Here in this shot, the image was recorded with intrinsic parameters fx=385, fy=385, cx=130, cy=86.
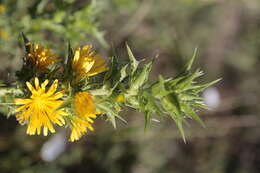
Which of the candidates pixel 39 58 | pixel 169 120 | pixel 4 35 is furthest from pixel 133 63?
pixel 169 120

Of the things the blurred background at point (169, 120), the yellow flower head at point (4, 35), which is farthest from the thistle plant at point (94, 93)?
the blurred background at point (169, 120)

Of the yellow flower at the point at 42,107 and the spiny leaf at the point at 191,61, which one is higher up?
the spiny leaf at the point at 191,61

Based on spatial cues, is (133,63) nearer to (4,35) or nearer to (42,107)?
(42,107)

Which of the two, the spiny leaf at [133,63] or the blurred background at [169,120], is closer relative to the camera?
the spiny leaf at [133,63]

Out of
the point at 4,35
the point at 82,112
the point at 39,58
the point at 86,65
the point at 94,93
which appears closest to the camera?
the point at 82,112

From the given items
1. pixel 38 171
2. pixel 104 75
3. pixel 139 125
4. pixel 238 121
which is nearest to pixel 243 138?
pixel 238 121

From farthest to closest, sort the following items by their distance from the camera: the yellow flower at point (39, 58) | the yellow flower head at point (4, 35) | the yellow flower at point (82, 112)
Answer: the yellow flower head at point (4, 35), the yellow flower at point (39, 58), the yellow flower at point (82, 112)

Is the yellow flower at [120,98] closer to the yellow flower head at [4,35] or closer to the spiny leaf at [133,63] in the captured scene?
the spiny leaf at [133,63]
